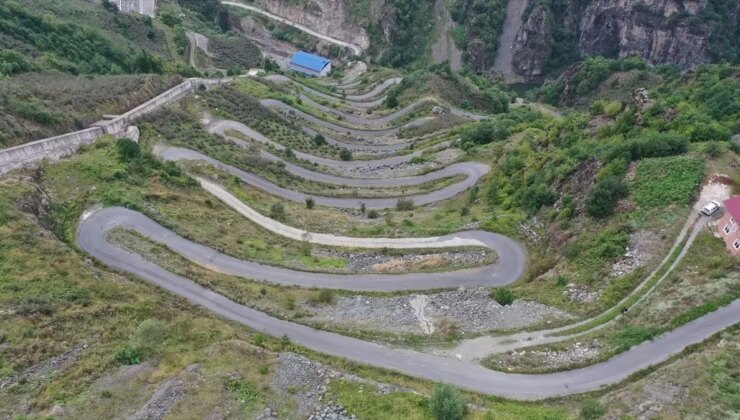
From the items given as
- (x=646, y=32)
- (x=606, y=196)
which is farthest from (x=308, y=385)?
(x=646, y=32)

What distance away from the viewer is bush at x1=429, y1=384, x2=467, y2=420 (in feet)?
75.4

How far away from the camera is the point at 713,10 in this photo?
509 ft

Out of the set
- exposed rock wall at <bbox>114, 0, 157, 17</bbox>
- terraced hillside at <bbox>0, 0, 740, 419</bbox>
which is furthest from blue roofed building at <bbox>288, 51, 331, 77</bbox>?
terraced hillside at <bbox>0, 0, 740, 419</bbox>

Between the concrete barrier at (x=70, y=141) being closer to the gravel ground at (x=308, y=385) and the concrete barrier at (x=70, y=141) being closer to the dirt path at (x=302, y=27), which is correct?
the gravel ground at (x=308, y=385)

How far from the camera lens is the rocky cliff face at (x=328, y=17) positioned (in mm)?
164625

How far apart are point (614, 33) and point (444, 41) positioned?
6526 centimetres

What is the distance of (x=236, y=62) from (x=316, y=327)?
111270mm

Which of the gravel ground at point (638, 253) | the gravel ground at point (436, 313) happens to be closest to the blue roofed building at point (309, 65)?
the gravel ground at point (436, 313)

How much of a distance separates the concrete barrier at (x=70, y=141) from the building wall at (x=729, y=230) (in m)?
57.5

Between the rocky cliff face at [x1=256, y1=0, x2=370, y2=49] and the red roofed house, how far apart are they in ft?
485

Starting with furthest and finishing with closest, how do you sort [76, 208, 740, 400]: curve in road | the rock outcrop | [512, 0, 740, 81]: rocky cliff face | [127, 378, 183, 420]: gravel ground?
the rock outcrop < [512, 0, 740, 81]: rocky cliff face < [76, 208, 740, 400]: curve in road < [127, 378, 183, 420]: gravel ground

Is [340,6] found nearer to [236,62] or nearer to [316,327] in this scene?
[236,62]

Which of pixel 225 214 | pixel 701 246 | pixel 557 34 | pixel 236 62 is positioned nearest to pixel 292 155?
pixel 225 214

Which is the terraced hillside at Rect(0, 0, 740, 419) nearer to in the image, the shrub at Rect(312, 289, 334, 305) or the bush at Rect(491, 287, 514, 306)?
the shrub at Rect(312, 289, 334, 305)
